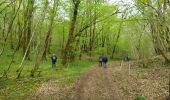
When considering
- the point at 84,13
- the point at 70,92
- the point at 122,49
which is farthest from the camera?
the point at 122,49

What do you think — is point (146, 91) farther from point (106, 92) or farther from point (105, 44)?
point (105, 44)

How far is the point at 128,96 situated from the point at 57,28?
32.6 meters

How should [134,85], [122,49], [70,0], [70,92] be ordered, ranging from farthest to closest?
[122,49] → [70,0] → [134,85] → [70,92]

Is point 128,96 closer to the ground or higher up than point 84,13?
closer to the ground

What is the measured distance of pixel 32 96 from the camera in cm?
1444

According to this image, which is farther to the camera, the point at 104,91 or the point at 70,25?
the point at 70,25

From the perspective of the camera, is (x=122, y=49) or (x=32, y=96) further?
(x=122, y=49)

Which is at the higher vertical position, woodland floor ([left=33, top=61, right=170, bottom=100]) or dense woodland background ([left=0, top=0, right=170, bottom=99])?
dense woodland background ([left=0, top=0, right=170, bottom=99])

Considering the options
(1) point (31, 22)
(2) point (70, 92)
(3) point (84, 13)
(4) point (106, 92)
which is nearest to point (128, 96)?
(4) point (106, 92)

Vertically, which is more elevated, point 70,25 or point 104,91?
point 70,25

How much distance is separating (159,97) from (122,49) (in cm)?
5765

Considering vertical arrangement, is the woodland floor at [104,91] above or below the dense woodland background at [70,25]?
below

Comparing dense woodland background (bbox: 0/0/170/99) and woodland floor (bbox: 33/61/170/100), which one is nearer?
woodland floor (bbox: 33/61/170/100)

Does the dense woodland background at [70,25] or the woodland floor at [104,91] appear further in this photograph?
the dense woodland background at [70,25]
